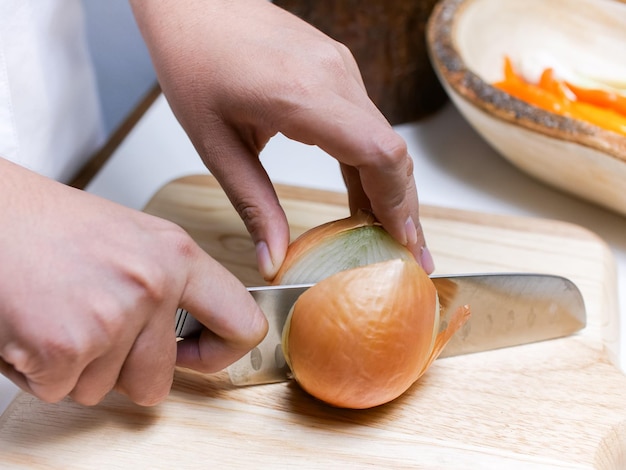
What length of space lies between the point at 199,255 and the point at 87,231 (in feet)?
0.35

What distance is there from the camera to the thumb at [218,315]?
0.67 meters

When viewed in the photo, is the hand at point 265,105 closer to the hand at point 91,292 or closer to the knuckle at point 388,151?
the knuckle at point 388,151

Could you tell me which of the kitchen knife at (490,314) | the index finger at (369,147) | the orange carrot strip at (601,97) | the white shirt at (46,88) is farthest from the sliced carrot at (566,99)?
the white shirt at (46,88)

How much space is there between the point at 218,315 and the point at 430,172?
754mm

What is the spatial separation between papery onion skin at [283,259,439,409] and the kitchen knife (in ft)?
0.17

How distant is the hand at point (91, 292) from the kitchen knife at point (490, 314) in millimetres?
121

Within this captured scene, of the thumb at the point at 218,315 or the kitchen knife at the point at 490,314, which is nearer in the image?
the thumb at the point at 218,315

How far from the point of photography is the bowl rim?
103cm

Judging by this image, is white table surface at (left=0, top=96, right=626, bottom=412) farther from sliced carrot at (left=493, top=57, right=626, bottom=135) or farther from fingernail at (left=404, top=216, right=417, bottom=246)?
fingernail at (left=404, top=216, right=417, bottom=246)

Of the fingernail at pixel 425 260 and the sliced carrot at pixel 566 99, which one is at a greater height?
the fingernail at pixel 425 260

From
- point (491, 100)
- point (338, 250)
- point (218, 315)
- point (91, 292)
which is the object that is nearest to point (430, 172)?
point (491, 100)

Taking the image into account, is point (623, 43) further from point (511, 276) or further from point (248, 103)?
point (248, 103)

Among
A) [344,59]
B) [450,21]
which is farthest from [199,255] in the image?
[450,21]

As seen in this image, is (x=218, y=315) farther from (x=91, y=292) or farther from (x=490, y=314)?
(x=490, y=314)
